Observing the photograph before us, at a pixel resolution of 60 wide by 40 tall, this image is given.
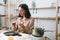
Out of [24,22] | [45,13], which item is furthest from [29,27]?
[45,13]

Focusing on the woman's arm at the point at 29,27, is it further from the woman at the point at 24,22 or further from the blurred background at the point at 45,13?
the blurred background at the point at 45,13

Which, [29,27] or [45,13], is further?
[45,13]

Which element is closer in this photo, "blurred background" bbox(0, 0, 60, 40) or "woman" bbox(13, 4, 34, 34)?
"woman" bbox(13, 4, 34, 34)

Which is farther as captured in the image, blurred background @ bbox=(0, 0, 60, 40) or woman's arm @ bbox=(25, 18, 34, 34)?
blurred background @ bbox=(0, 0, 60, 40)

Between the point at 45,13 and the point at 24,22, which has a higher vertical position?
the point at 45,13

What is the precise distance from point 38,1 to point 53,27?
74 centimetres

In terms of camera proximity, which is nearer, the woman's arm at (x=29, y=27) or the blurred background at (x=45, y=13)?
the woman's arm at (x=29, y=27)

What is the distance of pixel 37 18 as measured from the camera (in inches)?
125

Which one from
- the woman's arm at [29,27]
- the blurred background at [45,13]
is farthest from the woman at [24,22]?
the blurred background at [45,13]

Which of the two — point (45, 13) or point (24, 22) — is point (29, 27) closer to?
point (24, 22)

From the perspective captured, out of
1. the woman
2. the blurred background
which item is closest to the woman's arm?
the woman

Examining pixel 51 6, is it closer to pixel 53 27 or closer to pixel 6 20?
pixel 53 27

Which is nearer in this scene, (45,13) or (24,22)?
(24,22)

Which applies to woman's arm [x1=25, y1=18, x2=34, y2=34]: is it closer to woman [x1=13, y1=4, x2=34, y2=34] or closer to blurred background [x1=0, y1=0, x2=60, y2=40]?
woman [x1=13, y1=4, x2=34, y2=34]
